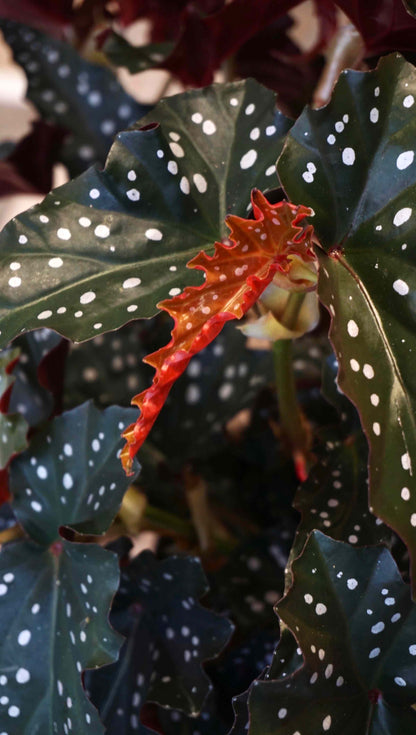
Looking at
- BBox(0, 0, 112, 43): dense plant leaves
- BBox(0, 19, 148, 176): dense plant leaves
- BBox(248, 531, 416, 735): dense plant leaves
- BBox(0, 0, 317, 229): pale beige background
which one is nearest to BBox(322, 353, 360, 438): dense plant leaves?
BBox(248, 531, 416, 735): dense plant leaves

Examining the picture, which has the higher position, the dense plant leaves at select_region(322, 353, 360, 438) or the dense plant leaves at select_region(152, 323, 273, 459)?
the dense plant leaves at select_region(322, 353, 360, 438)

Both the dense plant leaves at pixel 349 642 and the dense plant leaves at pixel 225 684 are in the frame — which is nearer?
the dense plant leaves at pixel 349 642

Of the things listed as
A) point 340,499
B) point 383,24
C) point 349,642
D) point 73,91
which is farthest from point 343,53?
point 349,642

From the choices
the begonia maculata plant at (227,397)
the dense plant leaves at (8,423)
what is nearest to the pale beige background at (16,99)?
the begonia maculata plant at (227,397)

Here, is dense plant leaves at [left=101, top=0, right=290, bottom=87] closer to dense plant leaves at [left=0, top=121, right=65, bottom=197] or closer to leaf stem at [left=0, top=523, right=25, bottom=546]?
dense plant leaves at [left=0, top=121, right=65, bottom=197]

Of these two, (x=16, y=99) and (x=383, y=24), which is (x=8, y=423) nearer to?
(x=383, y=24)

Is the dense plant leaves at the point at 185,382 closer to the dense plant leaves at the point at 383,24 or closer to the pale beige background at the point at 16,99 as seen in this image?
the dense plant leaves at the point at 383,24

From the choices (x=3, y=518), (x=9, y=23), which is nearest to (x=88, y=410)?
(x=3, y=518)
